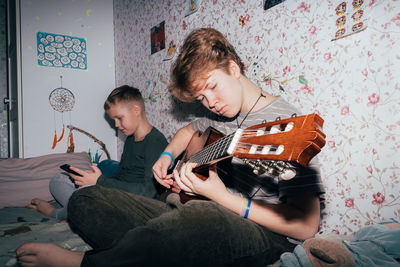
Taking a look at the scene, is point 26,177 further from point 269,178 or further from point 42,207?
A: point 269,178

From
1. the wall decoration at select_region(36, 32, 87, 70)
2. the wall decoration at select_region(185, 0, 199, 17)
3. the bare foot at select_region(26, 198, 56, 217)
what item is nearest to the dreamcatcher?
the wall decoration at select_region(36, 32, 87, 70)

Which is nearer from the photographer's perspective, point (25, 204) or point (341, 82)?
point (341, 82)

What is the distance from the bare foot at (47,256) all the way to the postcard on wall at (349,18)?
124cm

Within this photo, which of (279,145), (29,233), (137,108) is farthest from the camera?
(137,108)

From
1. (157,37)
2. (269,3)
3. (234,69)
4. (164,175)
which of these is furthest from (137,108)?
(269,3)

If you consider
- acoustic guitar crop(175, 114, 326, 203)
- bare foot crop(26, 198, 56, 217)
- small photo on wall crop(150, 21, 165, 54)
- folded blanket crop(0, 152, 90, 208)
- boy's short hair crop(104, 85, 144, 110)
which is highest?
small photo on wall crop(150, 21, 165, 54)

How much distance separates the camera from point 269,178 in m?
0.94

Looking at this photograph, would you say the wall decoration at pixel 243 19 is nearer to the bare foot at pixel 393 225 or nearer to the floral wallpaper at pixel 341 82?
the floral wallpaper at pixel 341 82

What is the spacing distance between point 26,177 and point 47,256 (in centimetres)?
147

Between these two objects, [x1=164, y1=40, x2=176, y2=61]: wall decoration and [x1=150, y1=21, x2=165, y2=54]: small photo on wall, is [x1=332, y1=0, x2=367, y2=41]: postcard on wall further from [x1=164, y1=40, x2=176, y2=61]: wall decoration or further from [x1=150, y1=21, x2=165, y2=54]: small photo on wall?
[x1=150, y1=21, x2=165, y2=54]: small photo on wall

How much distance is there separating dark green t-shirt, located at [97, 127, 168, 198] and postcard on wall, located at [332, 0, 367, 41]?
1.17 meters

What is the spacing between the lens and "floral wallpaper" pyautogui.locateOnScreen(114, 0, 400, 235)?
870 mm

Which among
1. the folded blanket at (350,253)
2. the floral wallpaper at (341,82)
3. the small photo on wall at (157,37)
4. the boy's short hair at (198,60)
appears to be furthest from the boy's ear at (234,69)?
the small photo on wall at (157,37)

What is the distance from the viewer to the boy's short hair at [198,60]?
1004 millimetres
